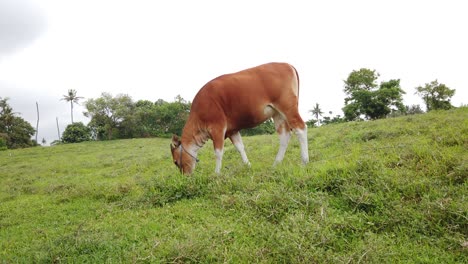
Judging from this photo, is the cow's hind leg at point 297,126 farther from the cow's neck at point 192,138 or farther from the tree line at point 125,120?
the tree line at point 125,120

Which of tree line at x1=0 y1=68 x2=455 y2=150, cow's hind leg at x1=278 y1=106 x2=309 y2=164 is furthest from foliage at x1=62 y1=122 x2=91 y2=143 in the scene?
cow's hind leg at x1=278 y1=106 x2=309 y2=164

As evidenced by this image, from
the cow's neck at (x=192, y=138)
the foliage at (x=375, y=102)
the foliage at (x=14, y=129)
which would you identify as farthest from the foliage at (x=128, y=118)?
the cow's neck at (x=192, y=138)

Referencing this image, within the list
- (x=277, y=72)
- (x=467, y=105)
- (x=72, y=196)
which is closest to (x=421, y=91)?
(x=467, y=105)

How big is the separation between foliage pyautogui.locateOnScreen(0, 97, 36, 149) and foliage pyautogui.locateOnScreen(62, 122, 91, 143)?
293 inches

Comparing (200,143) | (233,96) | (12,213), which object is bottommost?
(12,213)

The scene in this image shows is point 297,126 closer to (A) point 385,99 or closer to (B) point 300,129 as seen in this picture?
(B) point 300,129

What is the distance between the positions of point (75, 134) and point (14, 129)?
38.2ft

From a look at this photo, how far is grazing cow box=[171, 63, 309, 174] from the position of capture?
252 inches

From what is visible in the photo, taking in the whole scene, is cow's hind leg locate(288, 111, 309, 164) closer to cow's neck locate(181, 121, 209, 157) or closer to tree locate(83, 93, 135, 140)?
cow's neck locate(181, 121, 209, 157)

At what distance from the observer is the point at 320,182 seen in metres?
4.45

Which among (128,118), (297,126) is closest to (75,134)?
(128,118)

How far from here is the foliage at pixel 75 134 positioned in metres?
49.4

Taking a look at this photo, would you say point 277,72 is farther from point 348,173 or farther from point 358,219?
point 358,219

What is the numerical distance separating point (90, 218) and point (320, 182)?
3.69 m
